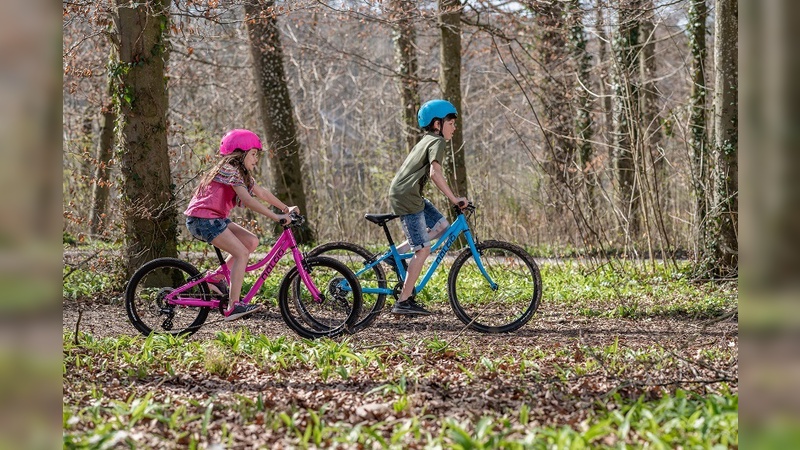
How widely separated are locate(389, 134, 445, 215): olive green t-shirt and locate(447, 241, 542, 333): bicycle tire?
2.06ft

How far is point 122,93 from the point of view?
31.7 feet

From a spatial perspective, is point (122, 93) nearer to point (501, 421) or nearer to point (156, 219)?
point (156, 219)

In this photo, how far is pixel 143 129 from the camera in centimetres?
973

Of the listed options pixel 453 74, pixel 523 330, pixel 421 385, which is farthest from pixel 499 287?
pixel 453 74

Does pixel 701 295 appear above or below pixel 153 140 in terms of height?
below

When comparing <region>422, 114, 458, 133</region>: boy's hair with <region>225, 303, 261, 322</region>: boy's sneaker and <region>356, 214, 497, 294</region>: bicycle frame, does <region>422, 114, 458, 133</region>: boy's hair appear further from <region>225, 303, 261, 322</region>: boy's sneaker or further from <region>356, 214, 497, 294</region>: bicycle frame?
<region>225, 303, 261, 322</region>: boy's sneaker

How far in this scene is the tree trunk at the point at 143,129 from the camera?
31.6ft

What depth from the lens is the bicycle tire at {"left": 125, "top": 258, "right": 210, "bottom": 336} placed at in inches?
303

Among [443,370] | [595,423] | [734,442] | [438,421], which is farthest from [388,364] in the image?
[734,442]

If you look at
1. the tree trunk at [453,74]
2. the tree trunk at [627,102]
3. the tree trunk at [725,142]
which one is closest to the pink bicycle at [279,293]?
the tree trunk at [627,102]

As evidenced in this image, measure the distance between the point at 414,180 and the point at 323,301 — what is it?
135 centimetres

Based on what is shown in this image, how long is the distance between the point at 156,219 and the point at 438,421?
5.82 m

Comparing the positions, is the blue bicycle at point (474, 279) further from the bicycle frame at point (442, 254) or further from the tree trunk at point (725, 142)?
the tree trunk at point (725, 142)

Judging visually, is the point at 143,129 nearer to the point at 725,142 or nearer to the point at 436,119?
the point at 436,119
